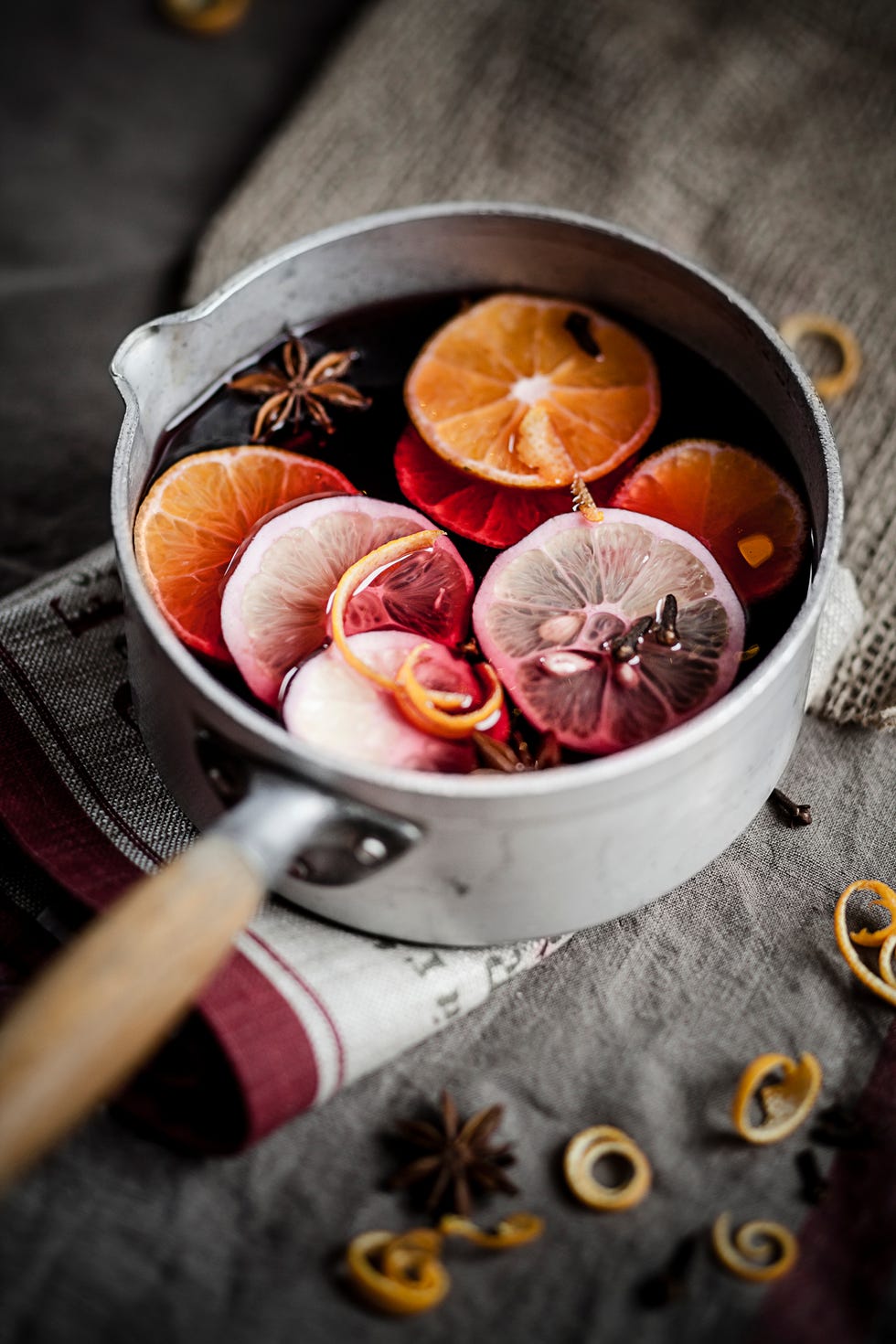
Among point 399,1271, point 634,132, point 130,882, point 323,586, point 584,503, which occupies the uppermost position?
point 634,132

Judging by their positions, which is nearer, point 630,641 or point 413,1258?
point 413,1258

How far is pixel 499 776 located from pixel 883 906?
70cm

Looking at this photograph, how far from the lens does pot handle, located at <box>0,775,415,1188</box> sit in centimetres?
112

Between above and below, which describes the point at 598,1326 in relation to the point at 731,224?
below

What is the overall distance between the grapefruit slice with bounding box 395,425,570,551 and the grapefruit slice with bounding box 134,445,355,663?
11 centimetres

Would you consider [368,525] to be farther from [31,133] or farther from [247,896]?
[31,133]

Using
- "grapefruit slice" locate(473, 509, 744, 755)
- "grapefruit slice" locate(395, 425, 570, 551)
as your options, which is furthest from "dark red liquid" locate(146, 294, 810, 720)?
"grapefruit slice" locate(473, 509, 744, 755)

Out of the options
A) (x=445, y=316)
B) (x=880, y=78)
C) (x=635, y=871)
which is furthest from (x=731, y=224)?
(x=635, y=871)

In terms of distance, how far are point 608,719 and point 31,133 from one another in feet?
7.68

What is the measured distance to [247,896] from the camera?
1238 millimetres

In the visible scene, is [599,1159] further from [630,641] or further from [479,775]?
[630,641]

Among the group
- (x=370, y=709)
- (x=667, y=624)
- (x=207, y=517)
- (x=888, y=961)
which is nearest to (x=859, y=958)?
(x=888, y=961)

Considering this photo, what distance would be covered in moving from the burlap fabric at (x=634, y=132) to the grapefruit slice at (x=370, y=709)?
47.5 inches

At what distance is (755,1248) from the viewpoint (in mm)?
1446
